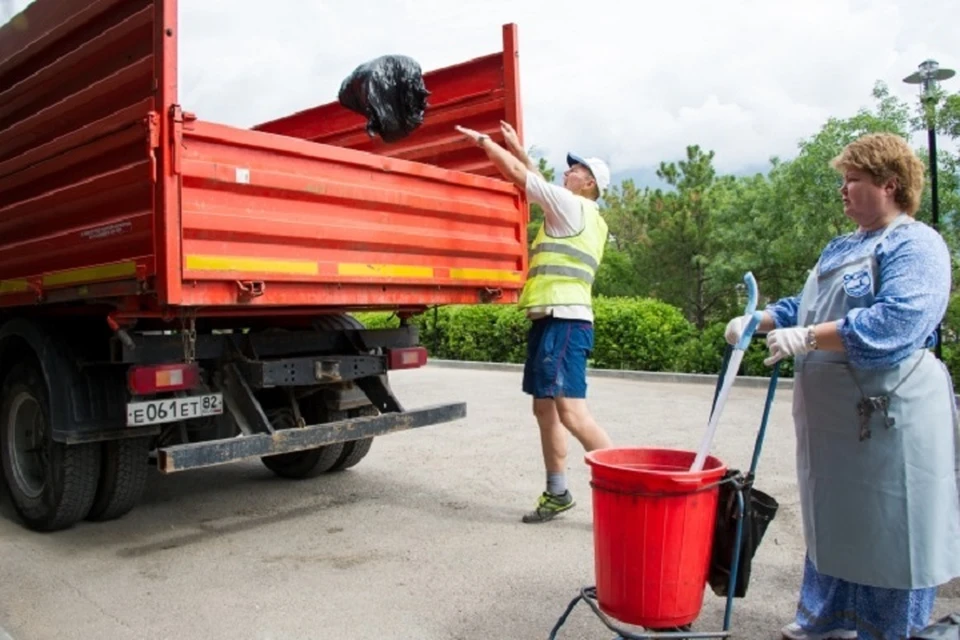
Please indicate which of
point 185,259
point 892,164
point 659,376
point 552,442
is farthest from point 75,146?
point 659,376

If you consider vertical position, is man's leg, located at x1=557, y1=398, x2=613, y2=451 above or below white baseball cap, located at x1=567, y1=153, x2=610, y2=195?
below

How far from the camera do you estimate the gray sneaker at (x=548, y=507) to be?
14.5 feet

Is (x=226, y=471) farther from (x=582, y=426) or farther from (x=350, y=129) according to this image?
(x=582, y=426)

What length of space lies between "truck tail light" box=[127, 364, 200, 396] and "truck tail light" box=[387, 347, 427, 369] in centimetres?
130

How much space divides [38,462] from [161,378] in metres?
1.33

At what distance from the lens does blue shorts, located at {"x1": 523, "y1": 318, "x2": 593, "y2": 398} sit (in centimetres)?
429

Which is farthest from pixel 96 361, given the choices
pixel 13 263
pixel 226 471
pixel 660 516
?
pixel 660 516

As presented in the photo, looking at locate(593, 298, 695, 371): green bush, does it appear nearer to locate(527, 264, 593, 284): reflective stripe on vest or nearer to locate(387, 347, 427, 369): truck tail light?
locate(387, 347, 427, 369): truck tail light

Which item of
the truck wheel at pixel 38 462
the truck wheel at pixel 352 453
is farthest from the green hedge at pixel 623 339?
the truck wheel at pixel 38 462

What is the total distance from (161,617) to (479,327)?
38.6 feet

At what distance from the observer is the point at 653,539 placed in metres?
2.41

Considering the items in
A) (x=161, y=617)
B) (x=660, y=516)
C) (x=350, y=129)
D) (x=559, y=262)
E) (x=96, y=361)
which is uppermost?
(x=350, y=129)

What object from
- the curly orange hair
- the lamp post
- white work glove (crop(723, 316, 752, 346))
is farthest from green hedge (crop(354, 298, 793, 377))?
the curly orange hair

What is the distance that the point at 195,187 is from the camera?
3412 mm
